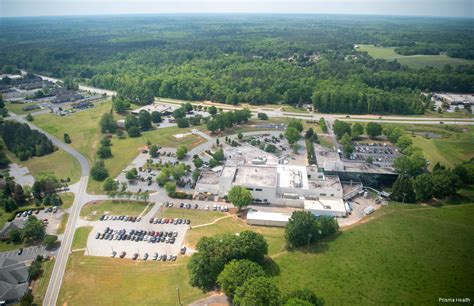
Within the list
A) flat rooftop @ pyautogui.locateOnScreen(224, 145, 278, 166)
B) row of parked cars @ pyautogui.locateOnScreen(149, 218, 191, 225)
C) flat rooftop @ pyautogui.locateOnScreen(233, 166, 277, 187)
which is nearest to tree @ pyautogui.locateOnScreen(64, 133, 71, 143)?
flat rooftop @ pyautogui.locateOnScreen(224, 145, 278, 166)

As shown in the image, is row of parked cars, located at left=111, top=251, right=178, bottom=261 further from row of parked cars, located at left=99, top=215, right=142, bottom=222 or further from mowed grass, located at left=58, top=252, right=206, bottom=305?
row of parked cars, located at left=99, top=215, right=142, bottom=222

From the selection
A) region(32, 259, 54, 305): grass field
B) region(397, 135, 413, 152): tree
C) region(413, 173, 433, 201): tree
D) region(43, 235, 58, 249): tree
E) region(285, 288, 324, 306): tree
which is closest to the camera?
region(285, 288, 324, 306): tree

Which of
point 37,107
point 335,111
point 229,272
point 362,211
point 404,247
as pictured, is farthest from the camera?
point 37,107

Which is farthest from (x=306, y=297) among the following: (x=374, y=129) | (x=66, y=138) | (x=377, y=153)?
(x=66, y=138)

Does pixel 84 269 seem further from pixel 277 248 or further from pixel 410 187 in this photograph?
pixel 410 187

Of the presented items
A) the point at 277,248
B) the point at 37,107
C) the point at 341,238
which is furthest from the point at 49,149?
the point at 341,238

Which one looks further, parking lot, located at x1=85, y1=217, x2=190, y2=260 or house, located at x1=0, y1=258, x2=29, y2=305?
parking lot, located at x1=85, y1=217, x2=190, y2=260
